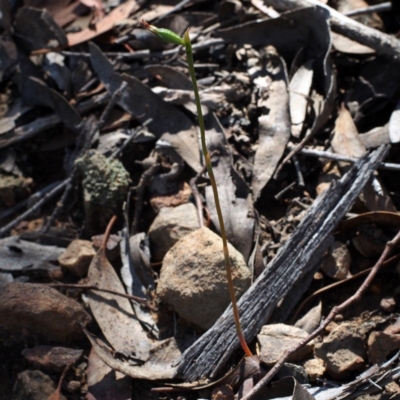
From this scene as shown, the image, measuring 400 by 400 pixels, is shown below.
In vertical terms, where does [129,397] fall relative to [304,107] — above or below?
below

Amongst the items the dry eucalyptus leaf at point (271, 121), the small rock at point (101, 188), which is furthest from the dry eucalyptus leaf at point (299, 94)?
the small rock at point (101, 188)

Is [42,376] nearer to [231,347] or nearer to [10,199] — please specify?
[231,347]

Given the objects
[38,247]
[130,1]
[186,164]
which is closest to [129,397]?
[38,247]

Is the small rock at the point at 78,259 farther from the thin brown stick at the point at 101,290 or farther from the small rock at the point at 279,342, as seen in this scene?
the small rock at the point at 279,342

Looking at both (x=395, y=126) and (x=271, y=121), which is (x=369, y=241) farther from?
(x=271, y=121)

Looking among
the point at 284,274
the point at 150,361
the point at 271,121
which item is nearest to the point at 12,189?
the point at 150,361

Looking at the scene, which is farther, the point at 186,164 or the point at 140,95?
the point at 140,95
